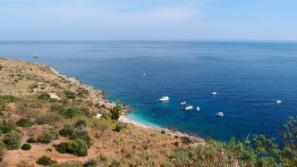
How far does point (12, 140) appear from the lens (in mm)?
36469

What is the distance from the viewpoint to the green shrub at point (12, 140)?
35.9m

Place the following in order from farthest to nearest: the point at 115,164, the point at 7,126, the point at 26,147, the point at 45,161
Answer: the point at 7,126, the point at 26,147, the point at 45,161, the point at 115,164

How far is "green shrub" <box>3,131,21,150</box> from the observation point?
35866mm

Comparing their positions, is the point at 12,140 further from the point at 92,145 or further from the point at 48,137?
the point at 92,145

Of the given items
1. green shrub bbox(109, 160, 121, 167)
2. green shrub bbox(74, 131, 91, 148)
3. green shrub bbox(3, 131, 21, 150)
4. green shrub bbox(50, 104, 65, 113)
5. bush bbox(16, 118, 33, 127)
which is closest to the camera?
green shrub bbox(109, 160, 121, 167)

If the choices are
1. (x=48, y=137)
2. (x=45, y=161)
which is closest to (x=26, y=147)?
(x=48, y=137)

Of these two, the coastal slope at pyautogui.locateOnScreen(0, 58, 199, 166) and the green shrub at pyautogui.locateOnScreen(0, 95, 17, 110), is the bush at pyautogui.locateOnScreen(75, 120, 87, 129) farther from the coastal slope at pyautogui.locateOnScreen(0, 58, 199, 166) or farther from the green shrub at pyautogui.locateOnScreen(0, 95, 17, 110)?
the green shrub at pyautogui.locateOnScreen(0, 95, 17, 110)

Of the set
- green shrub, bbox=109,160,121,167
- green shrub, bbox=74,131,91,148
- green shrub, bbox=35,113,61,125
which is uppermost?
green shrub, bbox=35,113,61,125

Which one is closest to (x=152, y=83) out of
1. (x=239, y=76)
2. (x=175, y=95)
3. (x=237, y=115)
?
(x=175, y=95)

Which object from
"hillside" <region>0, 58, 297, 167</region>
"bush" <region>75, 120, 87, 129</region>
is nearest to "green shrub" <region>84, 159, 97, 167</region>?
"hillside" <region>0, 58, 297, 167</region>

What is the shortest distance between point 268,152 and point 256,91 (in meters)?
90.6

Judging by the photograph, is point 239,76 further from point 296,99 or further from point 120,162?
point 120,162

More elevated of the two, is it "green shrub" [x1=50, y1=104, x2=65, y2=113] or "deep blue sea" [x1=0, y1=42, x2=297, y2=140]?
"green shrub" [x1=50, y1=104, x2=65, y2=113]

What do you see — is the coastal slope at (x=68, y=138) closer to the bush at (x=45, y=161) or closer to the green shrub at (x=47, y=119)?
the green shrub at (x=47, y=119)
